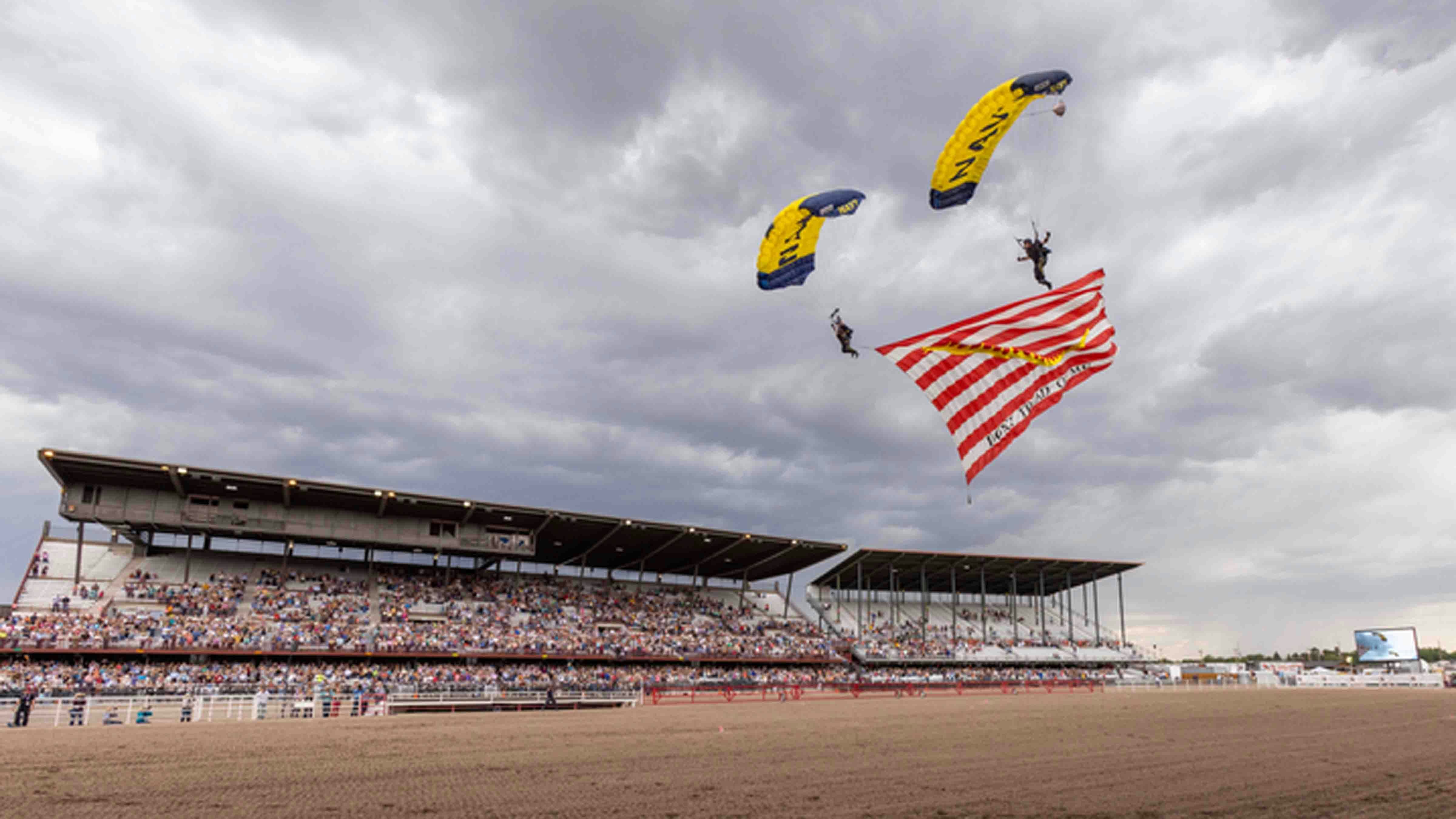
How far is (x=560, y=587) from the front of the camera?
5616cm

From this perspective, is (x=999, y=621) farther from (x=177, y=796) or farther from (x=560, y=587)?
(x=177, y=796)

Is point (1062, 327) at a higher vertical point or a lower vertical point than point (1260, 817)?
higher

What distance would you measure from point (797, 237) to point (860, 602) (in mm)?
46111

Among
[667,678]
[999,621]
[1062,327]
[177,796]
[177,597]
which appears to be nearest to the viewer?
[177,796]

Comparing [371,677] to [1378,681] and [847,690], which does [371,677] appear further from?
[1378,681]

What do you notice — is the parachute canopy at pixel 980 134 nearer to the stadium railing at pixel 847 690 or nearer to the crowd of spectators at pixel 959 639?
the stadium railing at pixel 847 690

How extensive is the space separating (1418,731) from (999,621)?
54552 mm

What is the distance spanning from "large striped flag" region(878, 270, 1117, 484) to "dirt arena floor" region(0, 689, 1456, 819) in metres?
6.51

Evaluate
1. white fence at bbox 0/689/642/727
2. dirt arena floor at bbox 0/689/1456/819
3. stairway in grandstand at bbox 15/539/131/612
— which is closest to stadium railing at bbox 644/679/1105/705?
white fence at bbox 0/689/642/727

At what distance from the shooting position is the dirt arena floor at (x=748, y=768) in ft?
36.7

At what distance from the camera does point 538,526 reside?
165 ft

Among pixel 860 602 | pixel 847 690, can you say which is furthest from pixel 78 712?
pixel 860 602

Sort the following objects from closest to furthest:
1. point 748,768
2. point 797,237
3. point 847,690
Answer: point 748,768 → point 797,237 → point 847,690

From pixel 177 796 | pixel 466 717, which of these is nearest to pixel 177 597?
pixel 466 717
